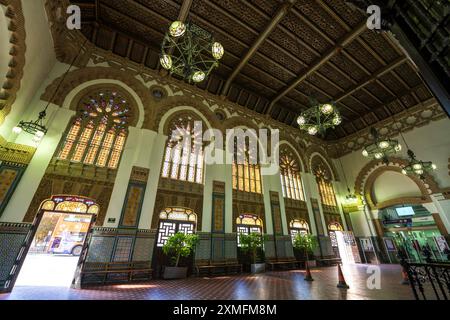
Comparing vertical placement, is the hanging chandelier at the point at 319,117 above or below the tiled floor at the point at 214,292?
above

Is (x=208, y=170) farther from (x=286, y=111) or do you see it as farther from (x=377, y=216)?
(x=377, y=216)

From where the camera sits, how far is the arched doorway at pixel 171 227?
7303mm

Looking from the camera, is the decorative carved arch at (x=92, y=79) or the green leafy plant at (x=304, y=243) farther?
the green leafy plant at (x=304, y=243)

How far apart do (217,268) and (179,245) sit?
2.11m

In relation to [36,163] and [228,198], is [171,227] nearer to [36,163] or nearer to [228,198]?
[228,198]

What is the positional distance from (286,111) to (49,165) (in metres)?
13.7

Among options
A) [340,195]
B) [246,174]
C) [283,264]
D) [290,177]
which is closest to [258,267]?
[283,264]

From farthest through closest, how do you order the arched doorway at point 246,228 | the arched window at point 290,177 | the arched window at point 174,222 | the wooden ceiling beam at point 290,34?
1. the arched window at point 290,177
2. the arched doorway at point 246,228
3. the wooden ceiling beam at point 290,34
4. the arched window at point 174,222

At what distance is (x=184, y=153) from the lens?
9.35 m

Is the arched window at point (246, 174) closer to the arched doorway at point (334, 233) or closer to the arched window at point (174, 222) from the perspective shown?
the arched window at point (174, 222)

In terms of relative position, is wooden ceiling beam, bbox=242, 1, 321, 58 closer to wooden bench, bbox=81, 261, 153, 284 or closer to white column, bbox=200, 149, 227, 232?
white column, bbox=200, 149, 227, 232

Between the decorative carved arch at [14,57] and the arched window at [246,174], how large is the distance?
28.8ft

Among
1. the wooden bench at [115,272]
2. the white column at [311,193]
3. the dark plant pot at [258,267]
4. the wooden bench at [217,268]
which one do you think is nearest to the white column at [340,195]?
the white column at [311,193]

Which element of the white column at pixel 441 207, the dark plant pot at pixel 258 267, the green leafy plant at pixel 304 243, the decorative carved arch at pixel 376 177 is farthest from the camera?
the decorative carved arch at pixel 376 177
